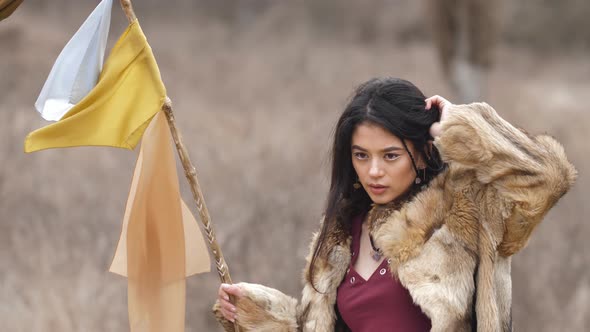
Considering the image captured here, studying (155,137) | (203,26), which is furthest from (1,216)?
(203,26)

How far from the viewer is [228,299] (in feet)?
9.55

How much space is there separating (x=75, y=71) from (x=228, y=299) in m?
0.83

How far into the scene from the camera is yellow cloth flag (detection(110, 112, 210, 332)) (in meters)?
2.93

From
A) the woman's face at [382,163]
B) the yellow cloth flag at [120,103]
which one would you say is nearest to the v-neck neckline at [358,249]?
the woman's face at [382,163]

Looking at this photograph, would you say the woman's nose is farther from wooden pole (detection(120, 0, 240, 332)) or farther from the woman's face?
wooden pole (detection(120, 0, 240, 332))

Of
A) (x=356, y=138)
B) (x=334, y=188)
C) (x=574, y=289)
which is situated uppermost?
(x=356, y=138)

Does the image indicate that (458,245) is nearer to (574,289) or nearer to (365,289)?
(365,289)

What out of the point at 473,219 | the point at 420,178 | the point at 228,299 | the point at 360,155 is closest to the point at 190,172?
the point at 228,299

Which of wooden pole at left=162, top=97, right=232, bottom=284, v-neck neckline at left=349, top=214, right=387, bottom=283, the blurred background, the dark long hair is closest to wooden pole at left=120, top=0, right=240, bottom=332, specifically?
wooden pole at left=162, top=97, right=232, bottom=284

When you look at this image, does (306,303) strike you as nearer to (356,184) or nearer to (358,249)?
(358,249)

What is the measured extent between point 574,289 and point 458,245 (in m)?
4.68

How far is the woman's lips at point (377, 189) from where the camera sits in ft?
8.66

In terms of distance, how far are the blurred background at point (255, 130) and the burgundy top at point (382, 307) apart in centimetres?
117

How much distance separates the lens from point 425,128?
2.66m
